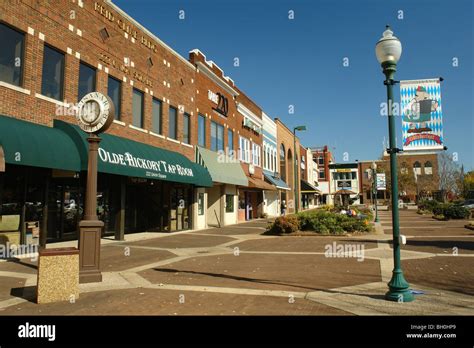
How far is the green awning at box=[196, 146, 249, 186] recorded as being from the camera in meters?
23.2

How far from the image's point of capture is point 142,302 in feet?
21.4

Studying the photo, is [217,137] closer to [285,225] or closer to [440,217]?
[285,225]

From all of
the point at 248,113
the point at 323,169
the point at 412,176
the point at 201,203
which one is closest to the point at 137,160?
the point at 201,203

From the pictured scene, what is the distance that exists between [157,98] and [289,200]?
3088 cm

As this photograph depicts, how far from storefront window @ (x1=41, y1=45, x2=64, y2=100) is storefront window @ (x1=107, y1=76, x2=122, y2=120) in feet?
8.90

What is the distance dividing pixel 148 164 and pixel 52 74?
4.95 meters

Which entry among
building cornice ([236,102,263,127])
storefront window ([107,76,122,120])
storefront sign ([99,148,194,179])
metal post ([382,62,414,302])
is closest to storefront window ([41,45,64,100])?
storefront sign ([99,148,194,179])

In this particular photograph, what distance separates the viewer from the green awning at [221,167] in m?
23.2

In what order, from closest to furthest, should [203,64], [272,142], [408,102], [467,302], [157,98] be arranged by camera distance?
1. [467,302]
2. [408,102]
3. [157,98]
4. [203,64]
5. [272,142]

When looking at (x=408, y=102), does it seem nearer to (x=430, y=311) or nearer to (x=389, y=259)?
(x=430, y=311)

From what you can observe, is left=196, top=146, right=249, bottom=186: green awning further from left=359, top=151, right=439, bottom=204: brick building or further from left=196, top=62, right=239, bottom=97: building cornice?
left=359, top=151, right=439, bottom=204: brick building

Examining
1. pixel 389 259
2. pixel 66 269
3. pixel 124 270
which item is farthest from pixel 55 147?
pixel 389 259

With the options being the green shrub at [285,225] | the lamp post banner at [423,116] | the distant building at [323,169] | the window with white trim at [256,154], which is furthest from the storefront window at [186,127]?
the distant building at [323,169]

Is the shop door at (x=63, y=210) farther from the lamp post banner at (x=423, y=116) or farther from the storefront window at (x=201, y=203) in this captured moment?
the lamp post banner at (x=423, y=116)
